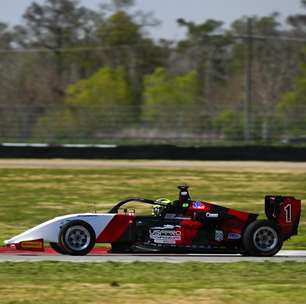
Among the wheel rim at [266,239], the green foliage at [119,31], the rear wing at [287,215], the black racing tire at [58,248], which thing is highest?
the green foliage at [119,31]

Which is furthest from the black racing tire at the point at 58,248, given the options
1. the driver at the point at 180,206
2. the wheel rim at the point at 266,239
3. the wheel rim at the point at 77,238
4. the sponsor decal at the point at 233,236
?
the wheel rim at the point at 266,239

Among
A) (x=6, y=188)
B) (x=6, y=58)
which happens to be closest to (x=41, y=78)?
(x=6, y=58)

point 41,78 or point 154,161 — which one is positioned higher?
point 41,78

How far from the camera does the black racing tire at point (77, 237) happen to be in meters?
11.5

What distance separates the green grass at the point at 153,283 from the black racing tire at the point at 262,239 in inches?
29.7

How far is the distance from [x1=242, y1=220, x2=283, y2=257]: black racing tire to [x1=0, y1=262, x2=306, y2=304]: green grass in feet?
2.48

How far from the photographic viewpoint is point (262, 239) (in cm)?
1177

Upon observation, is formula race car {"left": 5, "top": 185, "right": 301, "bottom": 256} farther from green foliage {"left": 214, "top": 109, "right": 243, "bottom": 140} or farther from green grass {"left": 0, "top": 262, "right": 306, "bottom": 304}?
green foliage {"left": 214, "top": 109, "right": 243, "bottom": 140}

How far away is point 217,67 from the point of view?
55.4 meters

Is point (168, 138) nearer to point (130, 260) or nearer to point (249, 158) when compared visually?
point (249, 158)

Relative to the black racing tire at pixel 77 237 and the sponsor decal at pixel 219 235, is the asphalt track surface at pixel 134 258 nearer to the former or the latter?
the black racing tire at pixel 77 237

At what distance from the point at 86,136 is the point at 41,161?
7.28 m

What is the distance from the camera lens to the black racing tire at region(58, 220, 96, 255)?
1146cm

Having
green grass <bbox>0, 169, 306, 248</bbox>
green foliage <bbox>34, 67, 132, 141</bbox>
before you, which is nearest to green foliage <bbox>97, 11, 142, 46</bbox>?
green foliage <bbox>34, 67, 132, 141</bbox>
